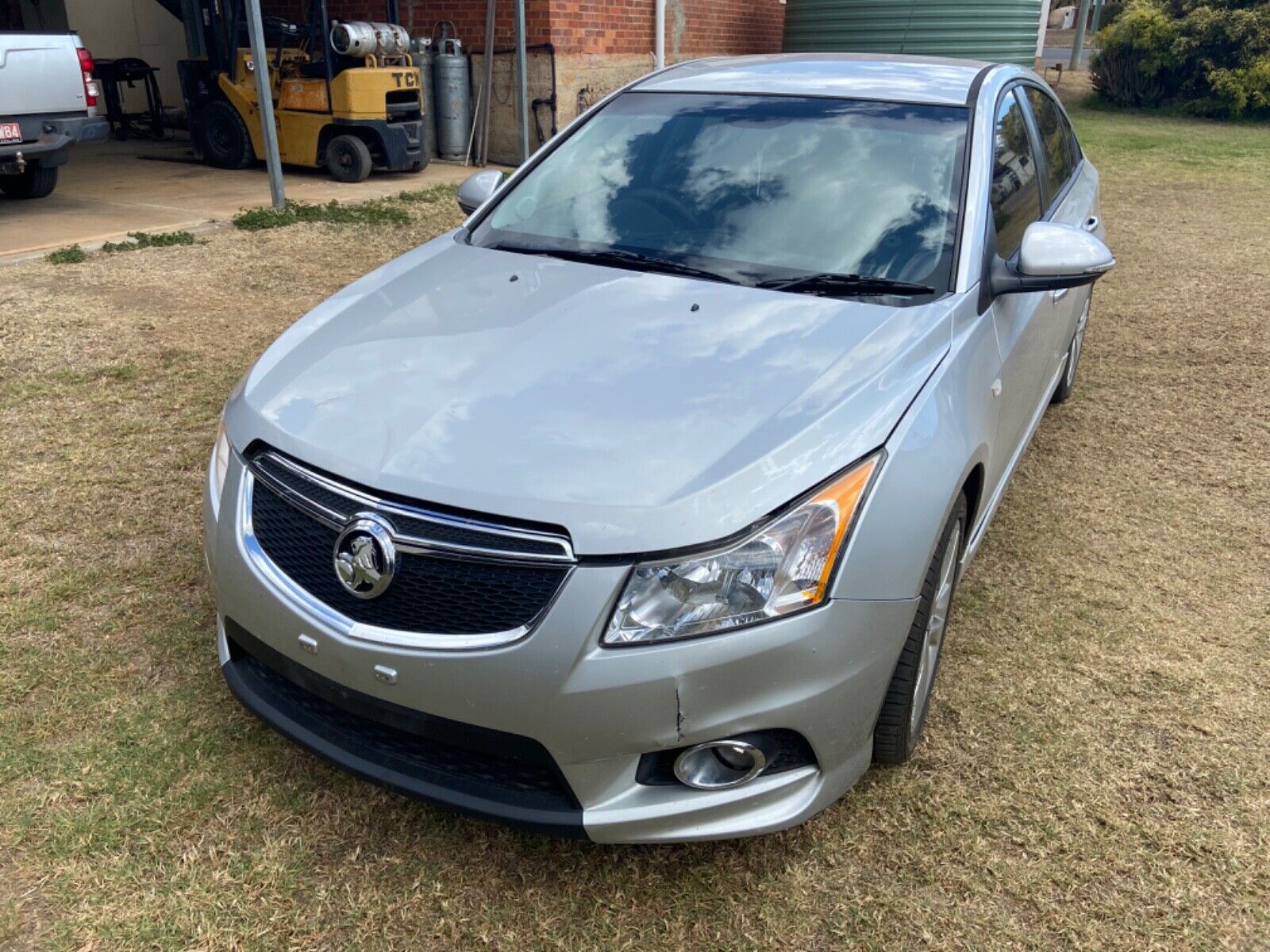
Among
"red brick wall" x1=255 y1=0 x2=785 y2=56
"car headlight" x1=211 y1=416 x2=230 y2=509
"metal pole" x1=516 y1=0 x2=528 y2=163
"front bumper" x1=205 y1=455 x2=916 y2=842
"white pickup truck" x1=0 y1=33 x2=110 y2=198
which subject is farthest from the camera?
"red brick wall" x1=255 y1=0 x2=785 y2=56

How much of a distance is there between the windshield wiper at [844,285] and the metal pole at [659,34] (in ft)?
31.6

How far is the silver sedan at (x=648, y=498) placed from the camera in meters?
1.95

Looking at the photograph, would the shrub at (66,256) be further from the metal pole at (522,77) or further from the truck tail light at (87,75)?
the metal pole at (522,77)

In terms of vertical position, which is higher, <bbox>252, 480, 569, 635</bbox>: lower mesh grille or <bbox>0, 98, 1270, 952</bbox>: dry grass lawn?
<bbox>252, 480, 569, 635</bbox>: lower mesh grille

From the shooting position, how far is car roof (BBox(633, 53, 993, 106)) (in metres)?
3.34

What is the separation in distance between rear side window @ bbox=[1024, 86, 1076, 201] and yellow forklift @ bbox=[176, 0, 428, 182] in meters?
6.57

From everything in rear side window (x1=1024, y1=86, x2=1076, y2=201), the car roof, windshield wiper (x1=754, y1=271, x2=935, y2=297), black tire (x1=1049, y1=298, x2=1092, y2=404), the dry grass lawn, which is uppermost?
the car roof

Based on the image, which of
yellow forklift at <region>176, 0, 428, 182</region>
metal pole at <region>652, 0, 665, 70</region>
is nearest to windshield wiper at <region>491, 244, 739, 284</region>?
yellow forklift at <region>176, 0, 428, 182</region>

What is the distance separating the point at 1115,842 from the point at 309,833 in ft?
6.26

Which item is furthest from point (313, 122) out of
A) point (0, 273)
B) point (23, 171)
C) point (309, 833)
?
point (309, 833)

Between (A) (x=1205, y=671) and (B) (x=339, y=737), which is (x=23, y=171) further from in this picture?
(A) (x=1205, y=671)

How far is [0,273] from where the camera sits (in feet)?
20.3

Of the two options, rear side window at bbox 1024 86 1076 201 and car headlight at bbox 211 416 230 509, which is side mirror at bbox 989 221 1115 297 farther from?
car headlight at bbox 211 416 230 509

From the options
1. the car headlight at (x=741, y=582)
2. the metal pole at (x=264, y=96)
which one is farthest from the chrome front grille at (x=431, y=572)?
the metal pole at (x=264, y=96)
